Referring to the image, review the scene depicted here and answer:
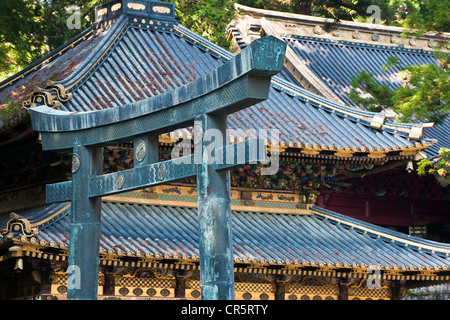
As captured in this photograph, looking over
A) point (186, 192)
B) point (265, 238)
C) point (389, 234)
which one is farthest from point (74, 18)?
point (389, 234)

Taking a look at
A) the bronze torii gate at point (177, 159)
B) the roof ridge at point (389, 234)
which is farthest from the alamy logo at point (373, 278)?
the bronze torii gate at point (177, 159)

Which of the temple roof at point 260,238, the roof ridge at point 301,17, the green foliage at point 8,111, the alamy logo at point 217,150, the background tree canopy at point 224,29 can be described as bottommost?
the temple roof at point 260,238

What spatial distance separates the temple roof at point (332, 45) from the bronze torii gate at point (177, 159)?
12.6 meters

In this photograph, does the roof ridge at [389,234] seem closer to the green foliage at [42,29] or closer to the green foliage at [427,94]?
the green foliage at [427,94]

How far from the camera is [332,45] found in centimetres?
2536

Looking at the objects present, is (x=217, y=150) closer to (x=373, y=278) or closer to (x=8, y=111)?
(x=8, y=111)

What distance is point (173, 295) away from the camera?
589 inches

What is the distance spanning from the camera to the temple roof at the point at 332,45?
23.6 metres

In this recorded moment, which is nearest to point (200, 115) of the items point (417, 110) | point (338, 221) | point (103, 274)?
point (103, 274)

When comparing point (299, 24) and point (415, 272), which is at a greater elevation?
point (299, 24)

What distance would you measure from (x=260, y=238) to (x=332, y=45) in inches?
436

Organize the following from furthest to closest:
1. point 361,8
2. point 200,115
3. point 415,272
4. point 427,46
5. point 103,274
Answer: point 427,46 < point 361,8 < point 415,272 < point 103,274 < point 200,115

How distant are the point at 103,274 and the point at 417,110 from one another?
5.73 m

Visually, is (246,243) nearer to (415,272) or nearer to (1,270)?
(415,272)
